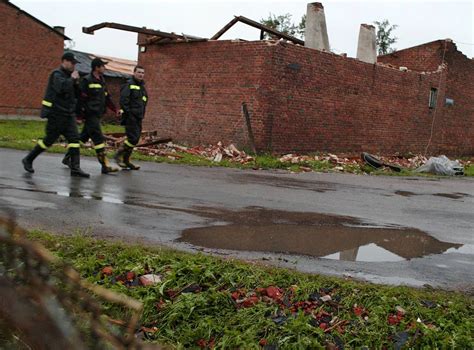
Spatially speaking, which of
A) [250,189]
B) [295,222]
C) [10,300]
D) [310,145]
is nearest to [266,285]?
[295,222]

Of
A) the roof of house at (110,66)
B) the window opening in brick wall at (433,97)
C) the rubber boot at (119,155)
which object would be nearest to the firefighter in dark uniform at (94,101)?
the rubber boot at (119,155)

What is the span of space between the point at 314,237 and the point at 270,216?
1.21 metres

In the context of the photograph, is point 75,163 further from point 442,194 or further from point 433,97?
point 433,97

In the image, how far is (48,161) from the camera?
11.4 m

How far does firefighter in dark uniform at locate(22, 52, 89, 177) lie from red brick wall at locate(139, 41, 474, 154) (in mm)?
8575

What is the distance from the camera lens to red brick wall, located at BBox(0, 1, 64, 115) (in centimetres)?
2919

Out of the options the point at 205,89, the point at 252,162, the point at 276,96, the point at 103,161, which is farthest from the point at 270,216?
the point at 205,89

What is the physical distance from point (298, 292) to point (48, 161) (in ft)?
28.3

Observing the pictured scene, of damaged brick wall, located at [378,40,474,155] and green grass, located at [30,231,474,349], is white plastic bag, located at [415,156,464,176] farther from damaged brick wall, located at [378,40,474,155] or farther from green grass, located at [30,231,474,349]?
green grass, located at [30,231,474,349]

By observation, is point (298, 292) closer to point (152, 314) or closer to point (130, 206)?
point (152, 314)

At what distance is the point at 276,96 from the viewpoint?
16.8 m

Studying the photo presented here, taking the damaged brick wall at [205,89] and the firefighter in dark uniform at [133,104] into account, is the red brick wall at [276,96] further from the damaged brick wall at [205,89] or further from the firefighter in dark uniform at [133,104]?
the firefighter in dark uniform at [133,104]

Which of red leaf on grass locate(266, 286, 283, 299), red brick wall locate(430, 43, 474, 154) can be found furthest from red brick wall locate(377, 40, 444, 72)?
red leaf on grass locate(266, 286, 283, 299)

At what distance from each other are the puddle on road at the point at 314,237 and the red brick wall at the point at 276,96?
9841 millimetres
